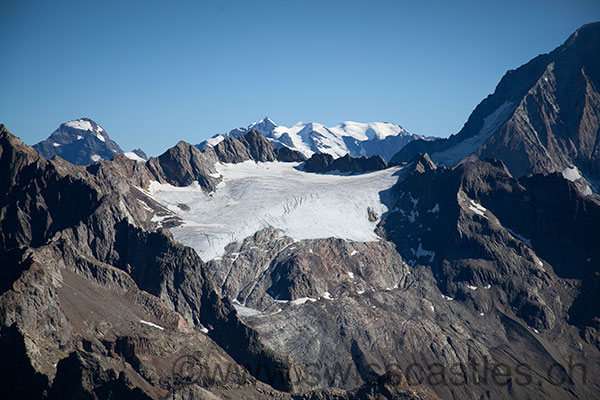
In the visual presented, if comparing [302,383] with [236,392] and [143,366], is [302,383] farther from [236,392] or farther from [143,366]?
[143,366]

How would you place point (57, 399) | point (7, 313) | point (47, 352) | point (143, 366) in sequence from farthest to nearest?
point (143, 366)
point (7, 313)
point (47, 352)
point (57, 399)

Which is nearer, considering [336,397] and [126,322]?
[336,397]

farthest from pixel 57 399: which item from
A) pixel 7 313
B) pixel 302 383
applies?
pixel 302 383

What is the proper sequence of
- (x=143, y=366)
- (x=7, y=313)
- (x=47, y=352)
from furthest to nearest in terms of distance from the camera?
(x=143, y=366), (x=7, y=313), (x=47, y=352)

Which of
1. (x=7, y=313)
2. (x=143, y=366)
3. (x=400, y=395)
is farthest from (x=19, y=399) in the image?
(x=400, y=395)

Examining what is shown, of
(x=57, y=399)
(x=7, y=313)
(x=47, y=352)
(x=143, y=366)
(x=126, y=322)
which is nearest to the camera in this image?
(x=57, y=399)

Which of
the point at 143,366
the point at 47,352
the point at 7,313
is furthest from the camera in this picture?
the point at 143,366

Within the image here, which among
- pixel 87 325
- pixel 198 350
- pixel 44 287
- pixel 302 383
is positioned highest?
pixel 44 287

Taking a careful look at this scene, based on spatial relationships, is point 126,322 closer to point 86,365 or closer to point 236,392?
point 236,392

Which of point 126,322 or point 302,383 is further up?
point 126,322
